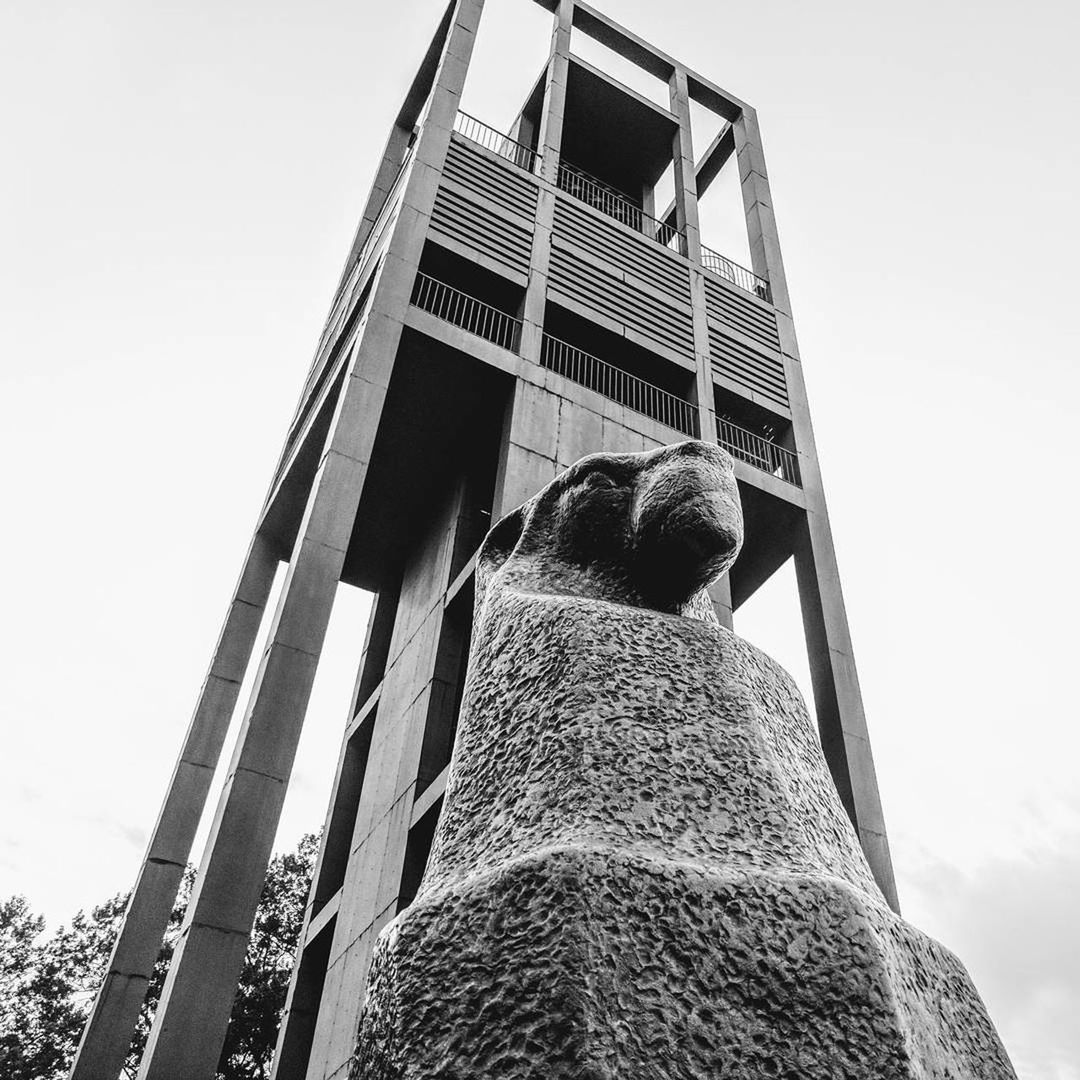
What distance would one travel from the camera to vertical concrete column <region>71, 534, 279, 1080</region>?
312 inches

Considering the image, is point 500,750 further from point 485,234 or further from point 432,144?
point 432,144

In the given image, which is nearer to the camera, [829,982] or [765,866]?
[829,982]

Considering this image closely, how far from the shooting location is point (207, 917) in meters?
6.60

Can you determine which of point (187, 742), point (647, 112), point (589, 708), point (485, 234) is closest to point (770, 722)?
point (589, 708)

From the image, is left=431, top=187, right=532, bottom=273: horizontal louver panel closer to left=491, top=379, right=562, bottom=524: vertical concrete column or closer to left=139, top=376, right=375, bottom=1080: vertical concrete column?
left=491, top=379, right=562, bottom=524: vertical concrete column

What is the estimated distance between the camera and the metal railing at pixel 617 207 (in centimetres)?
1519

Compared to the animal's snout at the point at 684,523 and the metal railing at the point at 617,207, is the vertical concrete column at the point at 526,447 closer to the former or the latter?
the metal railing at the point at 617,207

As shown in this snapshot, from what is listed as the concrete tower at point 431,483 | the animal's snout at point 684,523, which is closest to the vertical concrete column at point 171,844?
the concrete tower at point 431,483

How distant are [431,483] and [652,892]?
38.0 feet

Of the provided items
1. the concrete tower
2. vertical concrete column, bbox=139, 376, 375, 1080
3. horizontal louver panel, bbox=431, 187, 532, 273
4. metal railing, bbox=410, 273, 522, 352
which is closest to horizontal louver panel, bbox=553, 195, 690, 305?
the concrete tower

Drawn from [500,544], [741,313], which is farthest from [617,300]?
[500,544]

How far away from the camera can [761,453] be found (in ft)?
44.7

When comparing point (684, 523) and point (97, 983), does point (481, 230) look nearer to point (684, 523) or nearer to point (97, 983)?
point (684, 523)

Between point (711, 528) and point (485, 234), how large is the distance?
1092 cm
